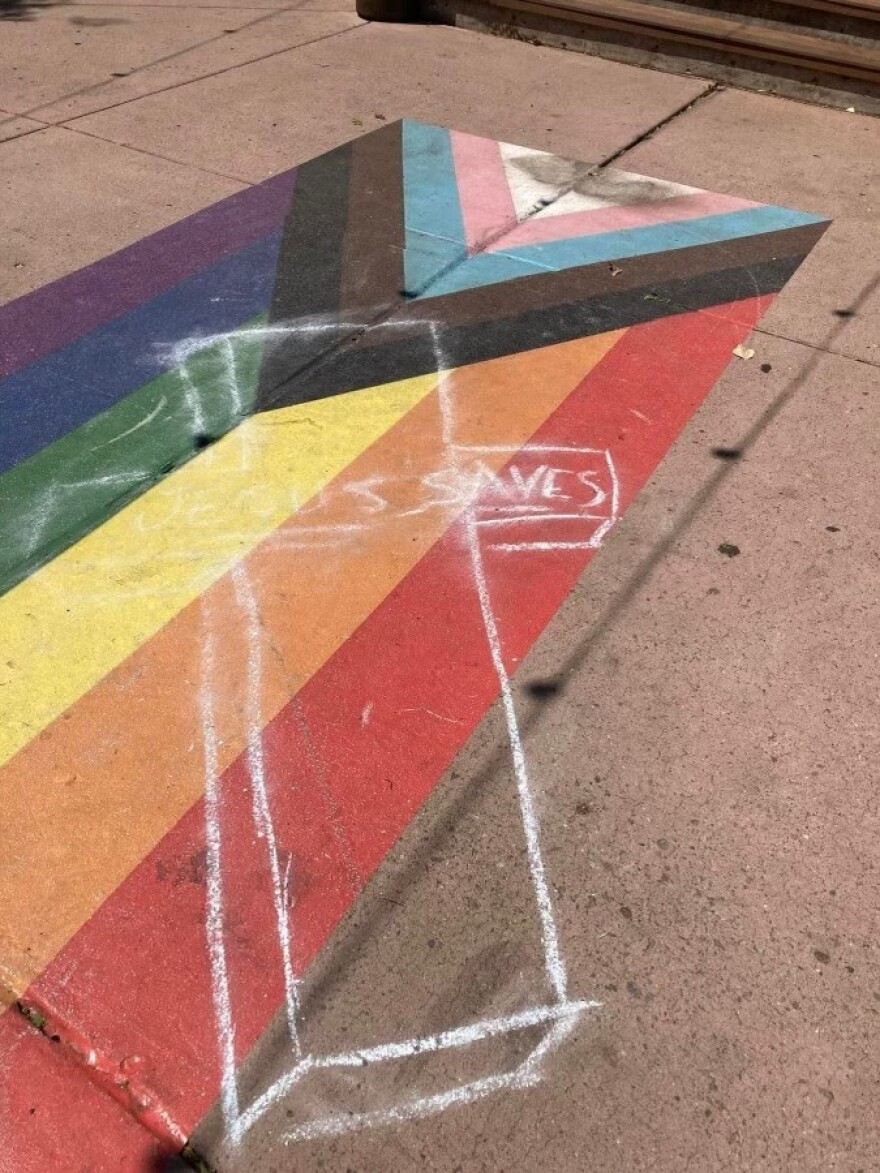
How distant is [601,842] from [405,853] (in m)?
0.55

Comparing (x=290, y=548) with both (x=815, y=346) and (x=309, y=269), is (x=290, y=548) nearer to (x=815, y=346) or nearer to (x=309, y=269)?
(x=309, y=269)

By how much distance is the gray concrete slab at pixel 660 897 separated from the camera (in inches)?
94.2

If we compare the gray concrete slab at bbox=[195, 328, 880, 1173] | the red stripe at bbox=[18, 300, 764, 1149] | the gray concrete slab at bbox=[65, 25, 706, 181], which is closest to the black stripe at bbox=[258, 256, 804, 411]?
the red stripe at bbox=[18, 300, 764, 1149]

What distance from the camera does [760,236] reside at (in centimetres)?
626

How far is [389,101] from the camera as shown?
8.24 meters

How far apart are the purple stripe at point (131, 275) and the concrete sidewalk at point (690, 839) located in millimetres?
270

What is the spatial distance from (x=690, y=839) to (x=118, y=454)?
278cm

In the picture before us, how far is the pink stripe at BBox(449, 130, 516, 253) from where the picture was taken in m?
6.24

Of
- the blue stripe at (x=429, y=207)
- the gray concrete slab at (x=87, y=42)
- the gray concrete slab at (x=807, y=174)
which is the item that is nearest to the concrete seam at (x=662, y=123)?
the gray concrete slab at (x=807, y=174)

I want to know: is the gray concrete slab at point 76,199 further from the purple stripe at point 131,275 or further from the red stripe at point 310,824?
the red stripe at point 310,824

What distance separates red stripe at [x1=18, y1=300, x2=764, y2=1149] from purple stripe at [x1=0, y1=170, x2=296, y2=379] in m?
2.48

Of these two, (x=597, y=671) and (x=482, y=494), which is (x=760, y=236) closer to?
(x=482, y=494)

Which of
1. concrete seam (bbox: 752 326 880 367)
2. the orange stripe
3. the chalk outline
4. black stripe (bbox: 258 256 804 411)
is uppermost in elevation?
black stripe (bbox: 258 256 804 411)

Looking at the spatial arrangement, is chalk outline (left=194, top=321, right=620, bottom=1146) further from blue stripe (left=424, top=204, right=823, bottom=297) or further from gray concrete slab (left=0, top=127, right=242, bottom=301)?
Answer: gray concrete slab (left=0, top=127, right=242, bottom=301)
